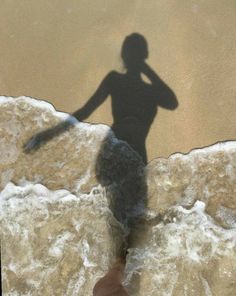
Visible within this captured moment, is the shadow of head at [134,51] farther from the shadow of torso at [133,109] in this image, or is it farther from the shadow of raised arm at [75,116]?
the shadow of raised arm at [75,116]

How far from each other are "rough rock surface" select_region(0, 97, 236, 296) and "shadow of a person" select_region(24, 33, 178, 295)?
19 mm

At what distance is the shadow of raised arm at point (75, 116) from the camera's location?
5438 millimetres

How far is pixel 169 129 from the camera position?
523 centimetres

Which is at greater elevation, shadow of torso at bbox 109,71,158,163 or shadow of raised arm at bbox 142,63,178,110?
shadow of raised arm at bbox 142,63,178,110

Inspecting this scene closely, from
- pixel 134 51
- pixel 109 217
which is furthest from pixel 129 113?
pixel 109 217

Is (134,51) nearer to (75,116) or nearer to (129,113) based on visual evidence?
(129,113)

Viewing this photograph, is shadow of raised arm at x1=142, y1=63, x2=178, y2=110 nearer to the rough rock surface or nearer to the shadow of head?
the shadow of head

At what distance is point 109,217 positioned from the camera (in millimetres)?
4965

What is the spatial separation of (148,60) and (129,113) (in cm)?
74

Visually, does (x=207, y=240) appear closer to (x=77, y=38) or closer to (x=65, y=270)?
(x=65, y=270)

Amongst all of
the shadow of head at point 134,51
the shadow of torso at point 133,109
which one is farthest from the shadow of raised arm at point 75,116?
the shadow of head at point 134,51

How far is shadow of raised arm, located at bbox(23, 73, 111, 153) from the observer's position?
5438 mm

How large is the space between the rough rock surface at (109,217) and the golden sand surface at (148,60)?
0.33m

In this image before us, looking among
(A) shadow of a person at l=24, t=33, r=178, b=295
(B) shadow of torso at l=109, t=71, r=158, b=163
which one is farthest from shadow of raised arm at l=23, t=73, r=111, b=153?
(B) shadow of torso at l=109, t=71, r=158, b=163
